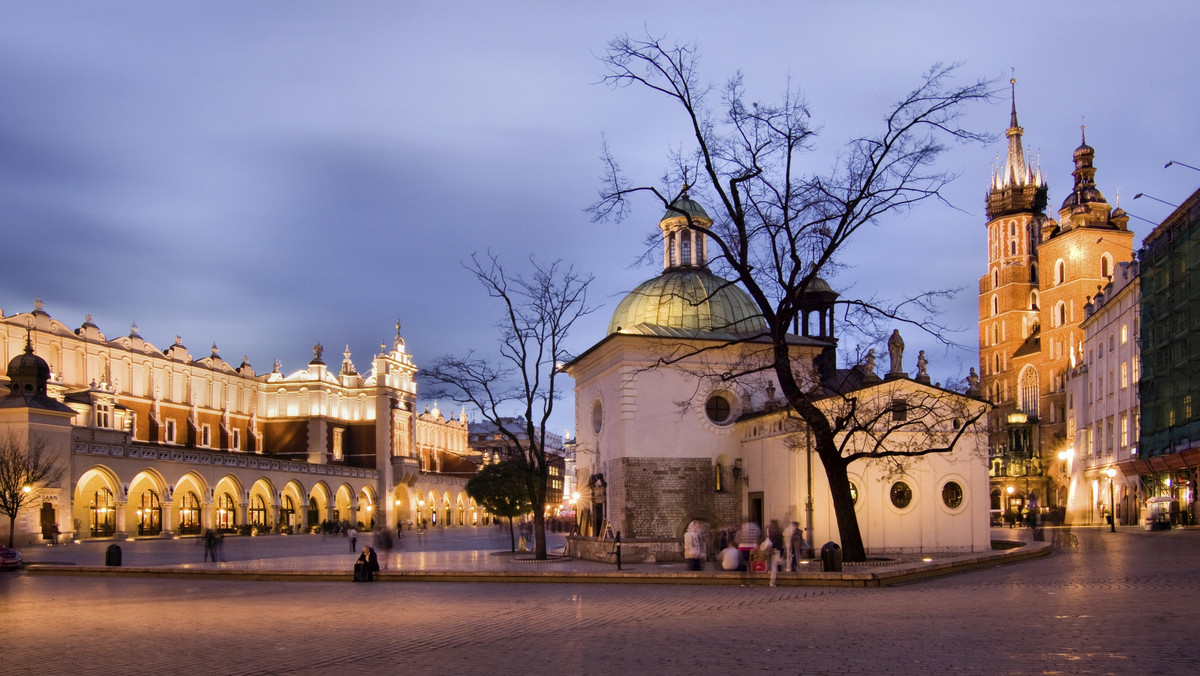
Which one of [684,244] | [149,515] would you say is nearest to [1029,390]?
[684,244]

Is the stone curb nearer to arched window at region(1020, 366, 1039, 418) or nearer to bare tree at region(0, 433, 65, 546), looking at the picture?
bare tree at region(0, 433, 65, 546)

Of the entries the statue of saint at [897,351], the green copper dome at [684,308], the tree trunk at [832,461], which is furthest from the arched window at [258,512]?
the tree trunk at [832,461]

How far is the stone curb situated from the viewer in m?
19.7

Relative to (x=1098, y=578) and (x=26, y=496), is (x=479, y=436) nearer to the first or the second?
(x=26, y=496)

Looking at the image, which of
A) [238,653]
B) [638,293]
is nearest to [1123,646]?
[238,653]

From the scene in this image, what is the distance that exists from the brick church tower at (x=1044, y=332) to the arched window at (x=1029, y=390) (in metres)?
0.10

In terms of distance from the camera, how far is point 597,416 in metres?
37.9

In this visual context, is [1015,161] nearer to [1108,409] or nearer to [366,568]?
[1108,409]

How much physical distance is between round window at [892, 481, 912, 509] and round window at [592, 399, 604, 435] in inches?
410

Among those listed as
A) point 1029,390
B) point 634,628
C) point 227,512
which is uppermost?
point 1029,390

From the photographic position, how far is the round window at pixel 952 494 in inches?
1235

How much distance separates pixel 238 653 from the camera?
11625 mm

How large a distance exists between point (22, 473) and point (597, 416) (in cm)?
2544

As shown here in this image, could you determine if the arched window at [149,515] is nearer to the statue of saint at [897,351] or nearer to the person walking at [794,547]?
the statue of saint at [897,351]
